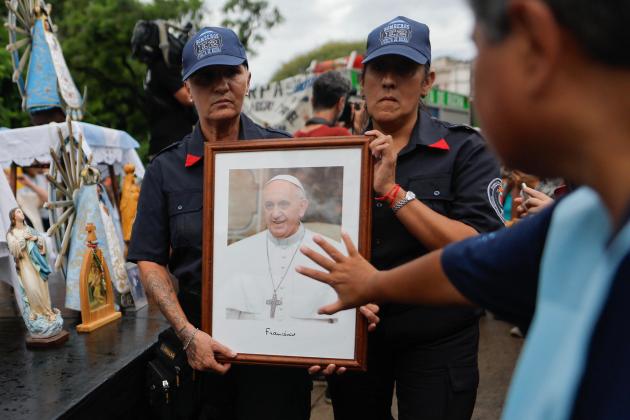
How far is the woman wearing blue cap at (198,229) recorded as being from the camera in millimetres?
2082

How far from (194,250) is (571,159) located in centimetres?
159

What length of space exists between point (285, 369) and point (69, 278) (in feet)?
7.81

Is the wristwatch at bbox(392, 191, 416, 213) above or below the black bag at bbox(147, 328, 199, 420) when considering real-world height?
above

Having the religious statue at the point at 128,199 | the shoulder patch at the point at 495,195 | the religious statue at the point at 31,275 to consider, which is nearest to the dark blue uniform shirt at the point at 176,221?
the shoulder patch at the point at 495,195

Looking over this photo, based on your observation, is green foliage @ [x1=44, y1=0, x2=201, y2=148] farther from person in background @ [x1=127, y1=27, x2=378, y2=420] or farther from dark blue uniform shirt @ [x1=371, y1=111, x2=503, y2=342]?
dark blue uniform shirt @ [x1=371, y1=111, x2=503, y2=342]

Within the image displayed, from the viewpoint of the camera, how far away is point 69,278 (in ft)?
12.5

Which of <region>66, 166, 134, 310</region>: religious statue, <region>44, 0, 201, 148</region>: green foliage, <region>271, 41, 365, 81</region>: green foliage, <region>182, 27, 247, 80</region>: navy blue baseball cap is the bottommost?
<region>66, 166, 134, 310</region>: religious statue

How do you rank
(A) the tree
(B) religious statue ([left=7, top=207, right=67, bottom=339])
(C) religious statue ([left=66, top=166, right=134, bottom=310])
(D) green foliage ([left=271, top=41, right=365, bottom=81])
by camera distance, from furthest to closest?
(D) green foliage ([left=271, top=41, right=365, bottom=81]) → (A) the tree → (C) religious statue ([left=66, top=166, right=134, bottom=310]) → (B) religious statue ([left=7, top=207, right=67, bottom=339])

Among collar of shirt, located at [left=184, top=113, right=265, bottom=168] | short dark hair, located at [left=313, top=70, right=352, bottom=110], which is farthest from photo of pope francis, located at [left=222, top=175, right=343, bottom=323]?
short dark hair, located at [left=313, top=70, right=352, bottom=110]

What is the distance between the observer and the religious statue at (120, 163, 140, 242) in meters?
4.80

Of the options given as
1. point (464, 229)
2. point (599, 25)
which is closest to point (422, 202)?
point (464, 229)

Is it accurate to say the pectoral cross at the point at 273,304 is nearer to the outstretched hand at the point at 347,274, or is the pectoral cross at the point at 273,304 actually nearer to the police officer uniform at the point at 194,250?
the police officer uniform at the point at 194,250

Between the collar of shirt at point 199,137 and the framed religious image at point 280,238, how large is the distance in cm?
26

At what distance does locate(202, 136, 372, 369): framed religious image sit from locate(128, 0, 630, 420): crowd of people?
0.20 ft
